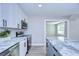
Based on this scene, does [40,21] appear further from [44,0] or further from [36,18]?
[44,0]

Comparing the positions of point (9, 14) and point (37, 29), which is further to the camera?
point (37, 29)

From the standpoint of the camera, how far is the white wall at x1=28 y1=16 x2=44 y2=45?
251 inches

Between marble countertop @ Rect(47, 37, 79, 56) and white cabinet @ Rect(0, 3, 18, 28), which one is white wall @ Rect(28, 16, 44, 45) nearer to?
white cabinet @ Rect(0, 3, 18, 28)

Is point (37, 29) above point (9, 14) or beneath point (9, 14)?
beneath

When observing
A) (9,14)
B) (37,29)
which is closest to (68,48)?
(9,14)

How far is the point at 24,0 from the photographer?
0.77 meters

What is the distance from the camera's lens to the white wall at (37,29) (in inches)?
251

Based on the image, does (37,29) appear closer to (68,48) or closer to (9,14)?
(9,14)

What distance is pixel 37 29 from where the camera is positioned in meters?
Answer: 6.41

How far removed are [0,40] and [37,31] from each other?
3988mm

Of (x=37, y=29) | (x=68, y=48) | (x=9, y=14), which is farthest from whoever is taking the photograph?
(x=37, y=29)

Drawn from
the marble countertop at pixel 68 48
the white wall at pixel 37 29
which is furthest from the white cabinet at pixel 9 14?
the white wall at pixel 37 29

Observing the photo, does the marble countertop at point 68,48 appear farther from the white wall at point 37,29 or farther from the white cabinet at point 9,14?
the white wall at point 37,29

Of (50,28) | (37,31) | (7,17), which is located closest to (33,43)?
(37,31)
